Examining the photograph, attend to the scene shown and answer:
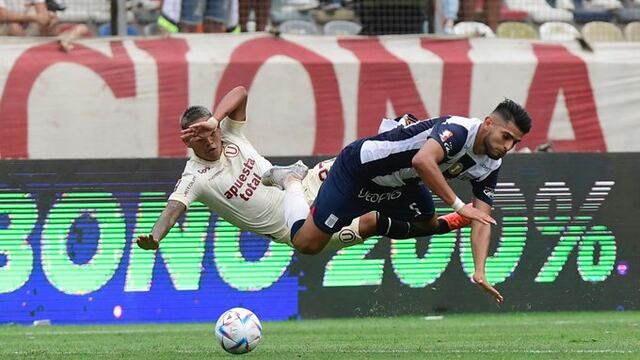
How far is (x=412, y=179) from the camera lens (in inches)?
408

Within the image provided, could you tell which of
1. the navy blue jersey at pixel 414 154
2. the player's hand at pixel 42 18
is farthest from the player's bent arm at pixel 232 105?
the player's hand at pixel 42 18

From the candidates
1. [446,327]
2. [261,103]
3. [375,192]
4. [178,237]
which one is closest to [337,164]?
[375,192]

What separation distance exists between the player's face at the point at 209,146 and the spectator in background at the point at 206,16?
6.19 meters

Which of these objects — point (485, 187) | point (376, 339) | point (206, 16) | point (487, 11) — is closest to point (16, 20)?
point (206, 16)

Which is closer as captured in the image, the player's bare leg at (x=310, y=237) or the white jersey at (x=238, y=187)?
the player's bare leg at (x=310, y=237)

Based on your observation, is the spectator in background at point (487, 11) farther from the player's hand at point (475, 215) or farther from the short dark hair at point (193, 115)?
the player's hand at point (475, 215)

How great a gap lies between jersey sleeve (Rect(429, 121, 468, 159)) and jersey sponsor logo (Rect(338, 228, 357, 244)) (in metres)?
2.02

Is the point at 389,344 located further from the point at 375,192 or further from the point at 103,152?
the point at 103,152

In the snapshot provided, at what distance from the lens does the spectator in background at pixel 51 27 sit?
16.9 m

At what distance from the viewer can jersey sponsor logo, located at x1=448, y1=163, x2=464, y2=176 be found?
9791 mm

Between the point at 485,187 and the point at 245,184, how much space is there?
2.56 metres

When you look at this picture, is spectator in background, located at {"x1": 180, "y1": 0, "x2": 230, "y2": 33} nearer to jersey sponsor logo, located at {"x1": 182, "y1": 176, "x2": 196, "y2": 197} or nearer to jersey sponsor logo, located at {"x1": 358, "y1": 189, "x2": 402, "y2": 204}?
jersey sponsor logo, located at {"x1": 182, "y1": 176, "x2": 196, "y2": 197}

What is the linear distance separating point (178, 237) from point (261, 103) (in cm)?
308

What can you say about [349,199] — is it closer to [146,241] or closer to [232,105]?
[232,105]
